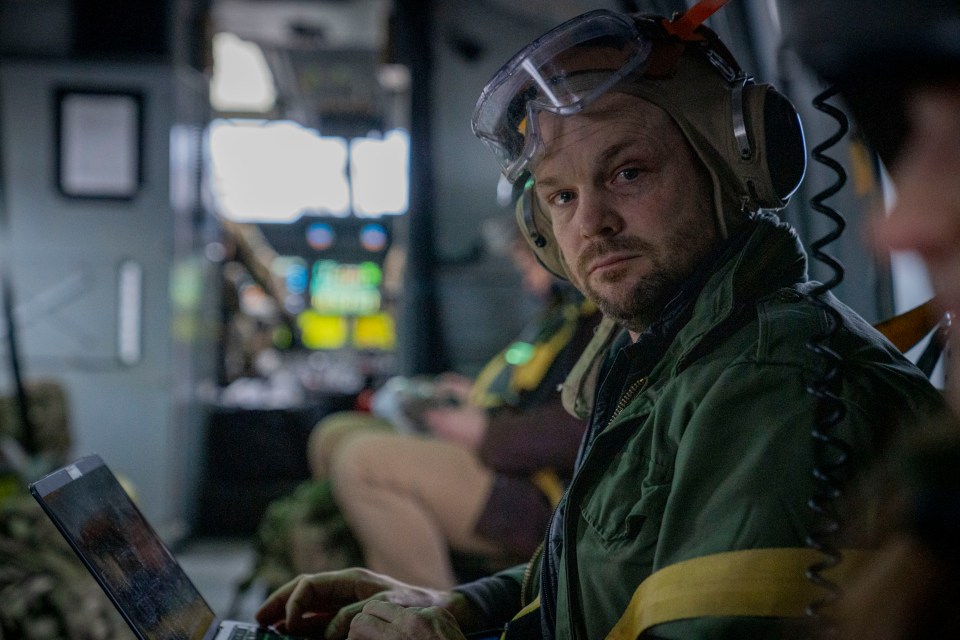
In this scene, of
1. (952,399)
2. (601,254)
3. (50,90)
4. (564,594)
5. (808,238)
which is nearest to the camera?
(952,399)

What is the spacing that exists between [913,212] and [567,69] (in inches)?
21.1

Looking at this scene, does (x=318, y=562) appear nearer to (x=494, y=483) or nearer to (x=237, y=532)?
(x=494, y=483)

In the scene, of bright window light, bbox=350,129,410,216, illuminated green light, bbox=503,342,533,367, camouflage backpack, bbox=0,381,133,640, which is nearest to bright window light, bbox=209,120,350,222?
bright window light, bbox=350,129,410,216

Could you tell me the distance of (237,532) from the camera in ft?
14.4

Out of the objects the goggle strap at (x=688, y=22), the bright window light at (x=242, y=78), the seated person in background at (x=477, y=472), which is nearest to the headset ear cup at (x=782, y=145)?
the goggle strap at (x=688, y=22)

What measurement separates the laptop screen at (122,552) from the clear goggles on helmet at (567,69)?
0.64 meters

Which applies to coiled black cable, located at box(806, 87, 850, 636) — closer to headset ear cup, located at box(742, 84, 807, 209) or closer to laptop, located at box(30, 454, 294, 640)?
headset ear cup, located at box(742, 84, 807, 209)

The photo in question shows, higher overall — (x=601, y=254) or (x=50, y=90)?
(x=50, y=90)

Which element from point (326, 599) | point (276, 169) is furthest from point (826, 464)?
point (276, 169)

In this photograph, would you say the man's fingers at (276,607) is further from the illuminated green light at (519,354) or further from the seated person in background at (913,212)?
the illuminated green light at (519,354)

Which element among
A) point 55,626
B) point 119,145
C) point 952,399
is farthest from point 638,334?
point 119,145

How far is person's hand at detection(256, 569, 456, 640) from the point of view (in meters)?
1.08

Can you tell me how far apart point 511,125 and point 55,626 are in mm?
1508

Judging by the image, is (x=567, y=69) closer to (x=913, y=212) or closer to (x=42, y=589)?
(x=913, y=212)
